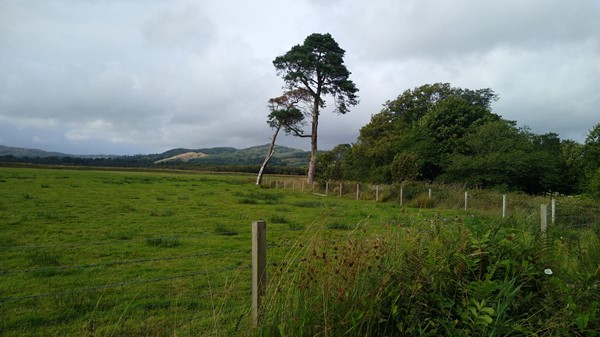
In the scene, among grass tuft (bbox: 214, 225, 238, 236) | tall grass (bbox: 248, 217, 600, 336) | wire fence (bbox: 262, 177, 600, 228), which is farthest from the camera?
wire fence (bbox: 262, 177, 600, 228)

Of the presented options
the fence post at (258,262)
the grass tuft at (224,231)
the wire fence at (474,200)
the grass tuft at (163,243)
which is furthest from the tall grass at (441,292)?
the wire fence at (474,200)

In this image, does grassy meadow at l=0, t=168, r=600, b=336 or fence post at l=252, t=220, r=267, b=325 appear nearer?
grassy meadow at l=0, t=168, r=600, b=336

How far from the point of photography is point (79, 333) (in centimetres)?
396

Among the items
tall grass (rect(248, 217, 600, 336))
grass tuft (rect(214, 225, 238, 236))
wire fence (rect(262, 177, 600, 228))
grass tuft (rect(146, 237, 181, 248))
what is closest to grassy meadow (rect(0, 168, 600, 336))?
tall grass (rect(248, 217, 600, 336))

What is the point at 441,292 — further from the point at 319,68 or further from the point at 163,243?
the point at 319,68

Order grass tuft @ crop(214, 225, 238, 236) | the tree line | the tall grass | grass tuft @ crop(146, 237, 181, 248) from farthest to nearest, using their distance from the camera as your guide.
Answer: the tree line, grass tuft @ crop(214, 225, 238, 236), grass tuft @ crop(146, 237, 181, 248), the tall grass

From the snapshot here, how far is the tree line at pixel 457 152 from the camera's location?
27.9m

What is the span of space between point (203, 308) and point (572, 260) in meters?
4.58

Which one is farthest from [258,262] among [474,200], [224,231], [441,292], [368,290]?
[474,200]

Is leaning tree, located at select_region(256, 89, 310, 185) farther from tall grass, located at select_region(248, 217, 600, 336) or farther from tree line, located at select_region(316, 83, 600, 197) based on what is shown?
tall grass, located at select_region(248, 217, 600, 336)

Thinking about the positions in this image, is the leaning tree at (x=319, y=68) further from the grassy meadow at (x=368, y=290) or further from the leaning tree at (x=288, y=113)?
the grassy meadow at (x=368, y=290)

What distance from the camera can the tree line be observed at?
1100 inches

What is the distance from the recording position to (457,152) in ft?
105

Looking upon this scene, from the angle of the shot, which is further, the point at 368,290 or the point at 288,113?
the point at 288,113
